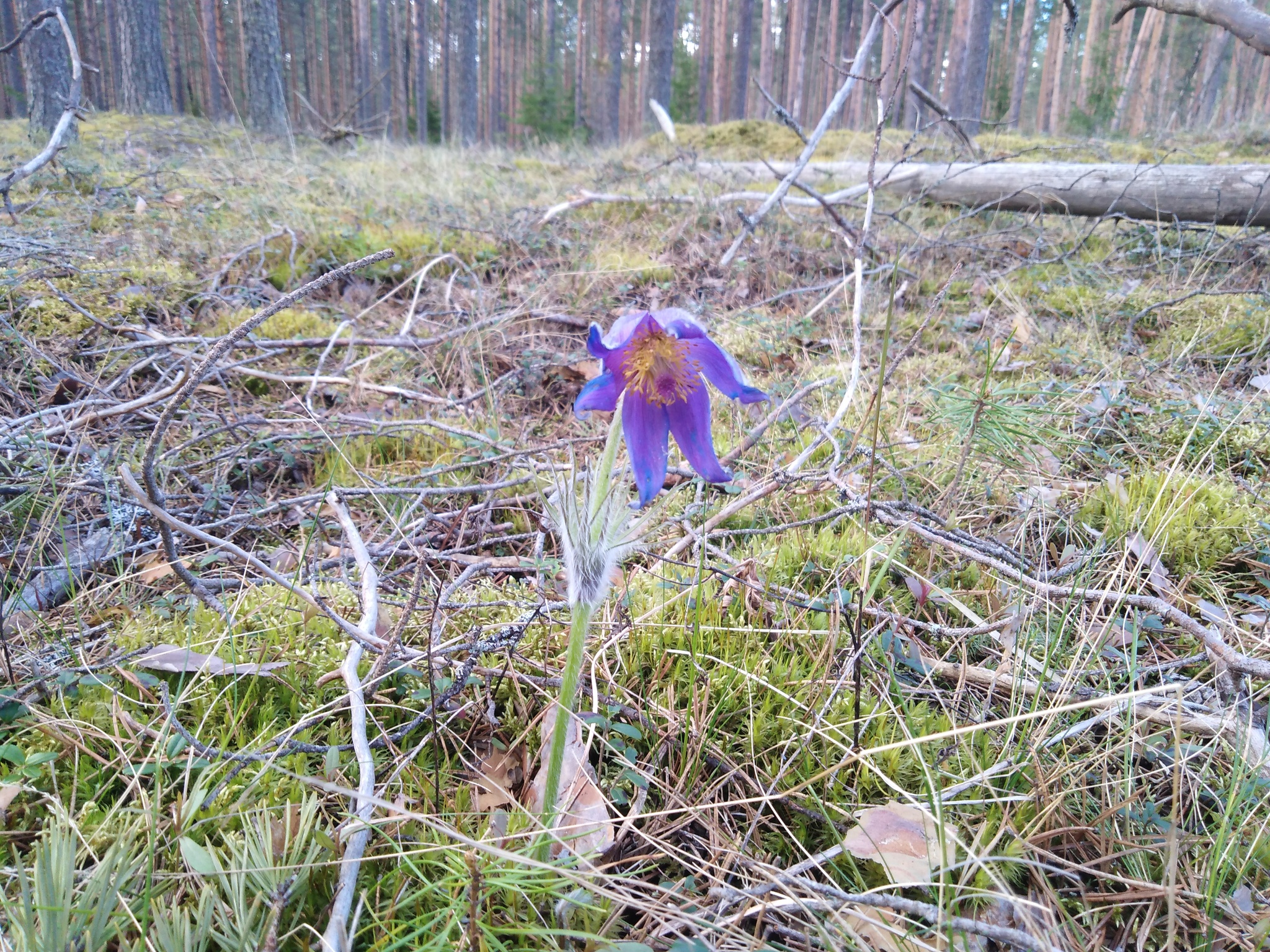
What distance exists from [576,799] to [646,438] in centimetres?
68

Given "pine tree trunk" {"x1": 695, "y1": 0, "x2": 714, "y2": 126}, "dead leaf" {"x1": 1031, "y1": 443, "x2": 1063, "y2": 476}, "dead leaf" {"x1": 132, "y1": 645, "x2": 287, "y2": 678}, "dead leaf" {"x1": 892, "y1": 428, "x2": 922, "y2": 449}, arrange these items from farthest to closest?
"pine tree trunk" {"x1": 695, "y1": 0, "x2": 714, "y2": 126}
"dead leaf" {"x1": 892, "y1": 428, "x2": 922, "y2": 449}
"dead leaf" {"x1": 1031, "y1": 443, "x2": 1063, "y2": 476}
"dead leaf" {"x1": 132, "y1": 645, "x2": 287, "y2": 678}

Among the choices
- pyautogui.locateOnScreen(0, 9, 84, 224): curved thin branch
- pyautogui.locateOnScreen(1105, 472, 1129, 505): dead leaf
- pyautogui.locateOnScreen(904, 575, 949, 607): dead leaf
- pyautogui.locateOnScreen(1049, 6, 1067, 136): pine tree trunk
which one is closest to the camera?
pyautogui.locateOnScreen(904, 575, 949, 607): dead leaf

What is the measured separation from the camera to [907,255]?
4871 mm

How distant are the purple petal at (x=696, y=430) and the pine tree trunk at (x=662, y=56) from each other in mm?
14908

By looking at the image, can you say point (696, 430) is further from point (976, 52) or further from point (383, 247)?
point (976, 52)

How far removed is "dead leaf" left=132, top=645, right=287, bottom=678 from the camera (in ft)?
4.81

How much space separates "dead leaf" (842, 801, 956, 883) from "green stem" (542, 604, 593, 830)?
0.50m

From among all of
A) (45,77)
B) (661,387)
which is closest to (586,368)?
(661,387)

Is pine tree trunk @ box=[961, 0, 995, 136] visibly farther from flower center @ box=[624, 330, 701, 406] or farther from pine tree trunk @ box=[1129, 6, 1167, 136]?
flower center @ box=[624, 330, 701, 406]

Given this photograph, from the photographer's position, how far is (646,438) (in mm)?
1361

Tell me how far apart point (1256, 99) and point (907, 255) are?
85.5 ft

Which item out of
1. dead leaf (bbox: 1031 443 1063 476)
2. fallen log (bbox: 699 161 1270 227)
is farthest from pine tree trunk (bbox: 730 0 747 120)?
dead leaf (bbox: 1031 443 1063 476)

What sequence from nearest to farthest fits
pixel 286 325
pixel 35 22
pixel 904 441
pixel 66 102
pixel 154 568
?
pixel 154 568 < pixel 904 441 < pixel 35 22 < pixel 286 325 < pixel 66 102

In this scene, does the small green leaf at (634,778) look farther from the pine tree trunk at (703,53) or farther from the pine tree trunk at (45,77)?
the pine tree trunk at (703,53)
